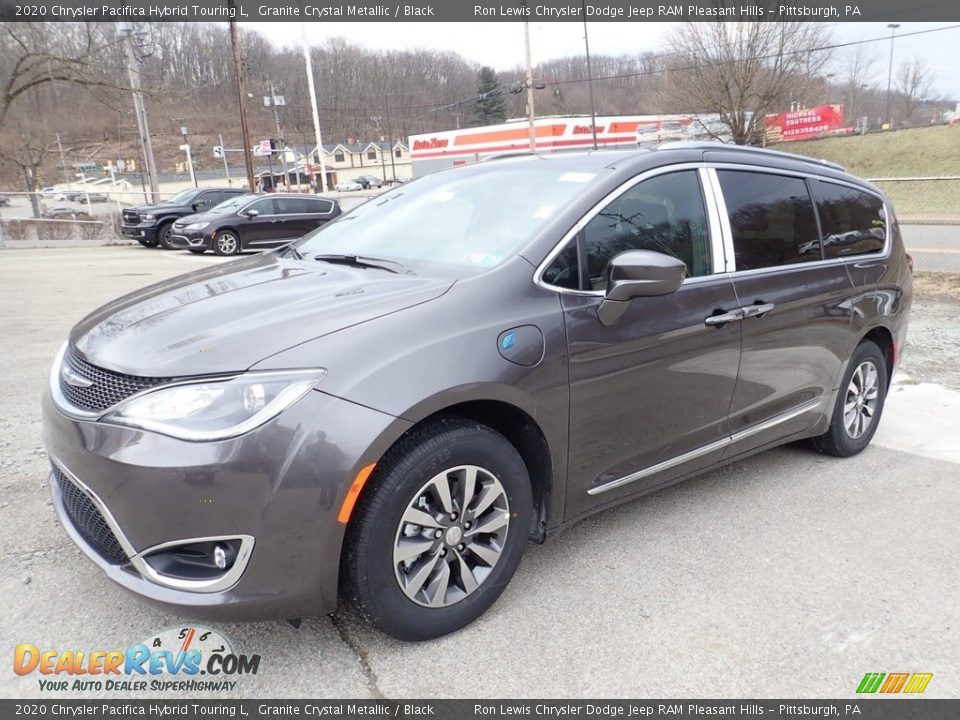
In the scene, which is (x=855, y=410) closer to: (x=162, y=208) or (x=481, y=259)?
(x=481, y=259)

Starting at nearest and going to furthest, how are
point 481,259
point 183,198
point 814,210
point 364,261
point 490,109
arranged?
point 481,259 < point 364,261 < point 814,210 < point 183,198 < point 490,109

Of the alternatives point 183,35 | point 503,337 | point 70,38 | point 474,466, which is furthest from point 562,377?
point 183,35

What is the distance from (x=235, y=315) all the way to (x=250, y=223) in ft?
51.2

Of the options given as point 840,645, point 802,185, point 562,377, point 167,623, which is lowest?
point 840,645

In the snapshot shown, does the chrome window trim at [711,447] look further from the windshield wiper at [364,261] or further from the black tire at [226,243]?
the black tire at [226,243]

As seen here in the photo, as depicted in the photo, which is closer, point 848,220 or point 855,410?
point 848,220

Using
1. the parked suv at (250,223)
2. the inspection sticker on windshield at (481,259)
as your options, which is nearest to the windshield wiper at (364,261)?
the inspection sticker on windshield at (481,259)

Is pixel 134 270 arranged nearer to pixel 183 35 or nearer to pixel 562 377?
pixel 562 377

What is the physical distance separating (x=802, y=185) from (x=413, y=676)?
3.25 metres

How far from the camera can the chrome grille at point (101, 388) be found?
2281mm

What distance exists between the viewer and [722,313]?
3.31 m

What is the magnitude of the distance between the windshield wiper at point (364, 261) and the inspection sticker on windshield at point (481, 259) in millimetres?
229
